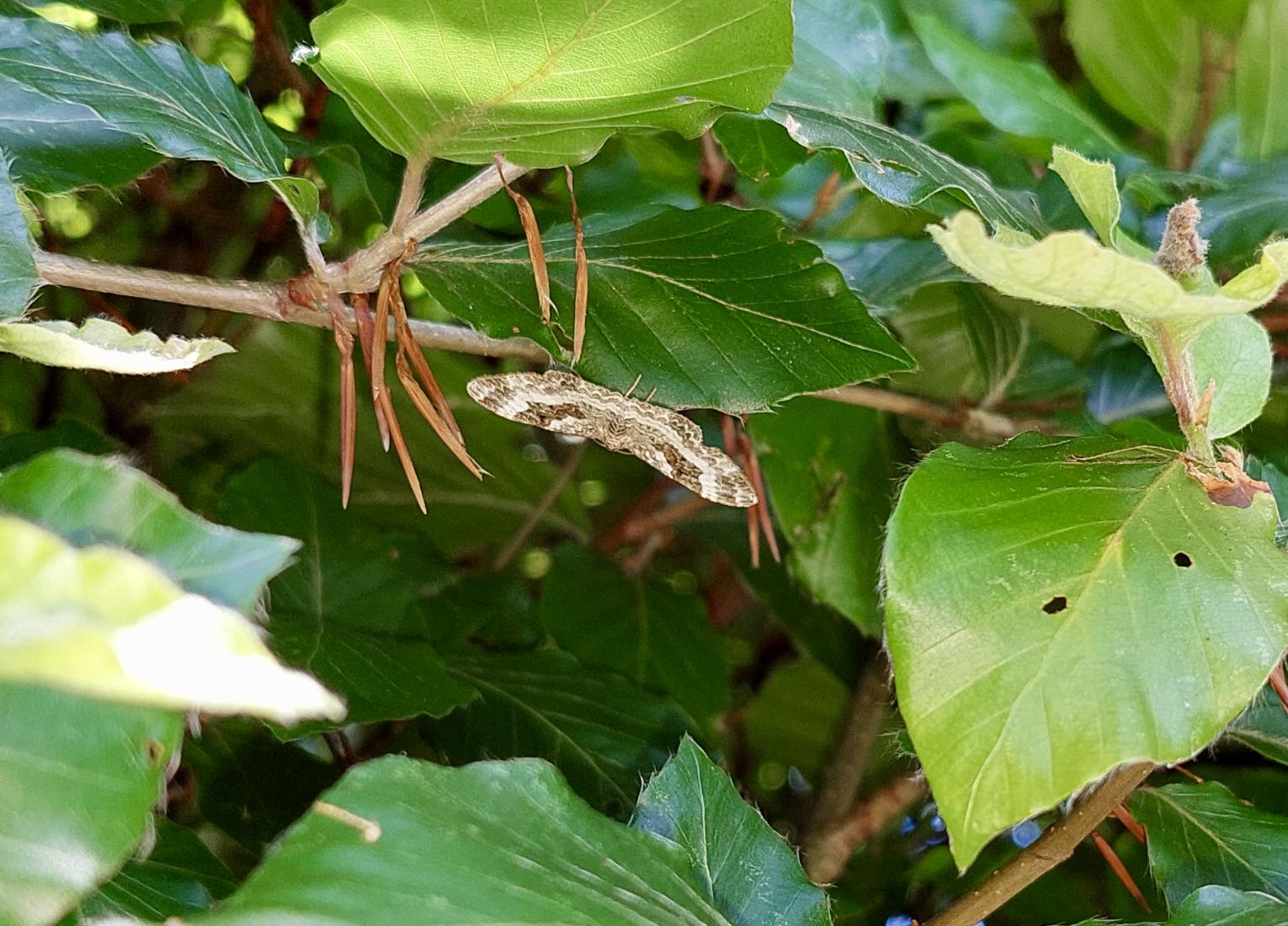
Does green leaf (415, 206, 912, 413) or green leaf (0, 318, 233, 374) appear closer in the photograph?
green leaf (0, 318, 233, 374)

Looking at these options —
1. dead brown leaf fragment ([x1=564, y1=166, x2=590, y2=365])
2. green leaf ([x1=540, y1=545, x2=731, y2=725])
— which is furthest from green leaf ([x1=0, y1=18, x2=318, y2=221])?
green leaf ([x1=540, y1=545, x2=731, y2=725])

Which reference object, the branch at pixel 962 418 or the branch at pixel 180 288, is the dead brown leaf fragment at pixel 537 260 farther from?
the branch at pixel 962 418

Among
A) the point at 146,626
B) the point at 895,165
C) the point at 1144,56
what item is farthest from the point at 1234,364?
the point at 1144,56

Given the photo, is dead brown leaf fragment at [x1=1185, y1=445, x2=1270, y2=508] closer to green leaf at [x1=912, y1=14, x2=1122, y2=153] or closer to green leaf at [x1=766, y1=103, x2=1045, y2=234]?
green leaf at [x1=766, y1=103, x2=1045, y2=234]

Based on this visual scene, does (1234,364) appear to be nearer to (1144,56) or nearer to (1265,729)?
(1265,729)

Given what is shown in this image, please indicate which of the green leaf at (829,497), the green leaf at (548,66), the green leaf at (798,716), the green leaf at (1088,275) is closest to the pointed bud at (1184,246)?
the green leaf at (1088,275)

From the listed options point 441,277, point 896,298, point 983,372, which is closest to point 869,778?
point 983,372

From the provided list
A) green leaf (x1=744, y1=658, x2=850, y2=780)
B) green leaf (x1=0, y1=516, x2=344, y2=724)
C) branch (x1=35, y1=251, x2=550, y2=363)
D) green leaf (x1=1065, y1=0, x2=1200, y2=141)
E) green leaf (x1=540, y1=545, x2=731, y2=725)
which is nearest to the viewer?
green leaf (x1=0, y1=516, x2=344, y2=724)
